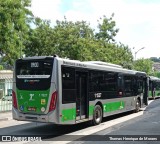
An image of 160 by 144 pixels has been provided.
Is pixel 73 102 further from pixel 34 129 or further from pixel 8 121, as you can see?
pixel 8 121

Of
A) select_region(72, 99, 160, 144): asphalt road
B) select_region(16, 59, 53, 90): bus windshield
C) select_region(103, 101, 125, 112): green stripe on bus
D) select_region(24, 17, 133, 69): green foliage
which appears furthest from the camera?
select_region(24, 17, 133, 69): green foliage

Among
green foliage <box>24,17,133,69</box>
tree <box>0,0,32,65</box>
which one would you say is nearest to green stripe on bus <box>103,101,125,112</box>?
tree <box>0,0,32,65</box>

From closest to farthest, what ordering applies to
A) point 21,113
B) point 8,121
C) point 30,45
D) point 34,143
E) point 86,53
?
1. point 34,143
2. point 21,113
3. point 8,121
4. point 86,53
5. point 30,45

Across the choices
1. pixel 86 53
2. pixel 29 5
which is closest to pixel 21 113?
pixel 29 5

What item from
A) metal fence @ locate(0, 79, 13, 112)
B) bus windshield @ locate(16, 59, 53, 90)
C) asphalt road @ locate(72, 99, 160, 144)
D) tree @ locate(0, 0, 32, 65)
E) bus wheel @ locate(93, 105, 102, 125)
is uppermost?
tree @ locate(0, 0, 32, 65)

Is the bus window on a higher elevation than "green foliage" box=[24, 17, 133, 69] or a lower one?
lower

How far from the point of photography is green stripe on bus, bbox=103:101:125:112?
17359mm

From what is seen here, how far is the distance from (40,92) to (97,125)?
399 cm

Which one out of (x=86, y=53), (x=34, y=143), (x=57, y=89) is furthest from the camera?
(x=86, y=53)

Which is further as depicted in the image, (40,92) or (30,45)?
(30,45)

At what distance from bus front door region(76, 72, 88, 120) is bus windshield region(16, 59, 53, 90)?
1739 mm

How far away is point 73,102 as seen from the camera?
13.8 metres

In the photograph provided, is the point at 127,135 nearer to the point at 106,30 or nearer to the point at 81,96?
the point at 81,96

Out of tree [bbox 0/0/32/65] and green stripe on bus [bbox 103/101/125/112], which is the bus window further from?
tree [bbox 0/0/32/65]
